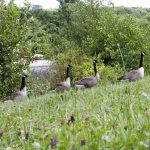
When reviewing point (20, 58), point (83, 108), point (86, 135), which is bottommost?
point (20, 58)

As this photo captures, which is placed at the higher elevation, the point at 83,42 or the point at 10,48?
the point at 10,48

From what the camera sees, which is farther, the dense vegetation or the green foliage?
the dense vegetation

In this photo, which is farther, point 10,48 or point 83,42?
point 83,42

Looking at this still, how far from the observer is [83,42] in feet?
134

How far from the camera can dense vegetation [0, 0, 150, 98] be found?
22875mm

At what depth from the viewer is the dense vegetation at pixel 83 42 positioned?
22.9 m

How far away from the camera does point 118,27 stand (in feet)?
120

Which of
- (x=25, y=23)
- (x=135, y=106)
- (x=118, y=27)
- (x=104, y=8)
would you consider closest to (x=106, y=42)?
(x=118, y=27)

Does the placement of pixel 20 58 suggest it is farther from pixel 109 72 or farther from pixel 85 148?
pixel 85 148

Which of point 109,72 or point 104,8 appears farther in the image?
point 104,8

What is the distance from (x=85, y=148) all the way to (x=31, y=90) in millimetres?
21080

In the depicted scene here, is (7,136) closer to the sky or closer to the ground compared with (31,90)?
closer to the sky

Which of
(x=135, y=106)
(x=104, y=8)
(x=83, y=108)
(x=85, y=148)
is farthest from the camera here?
(x=104, y=8)

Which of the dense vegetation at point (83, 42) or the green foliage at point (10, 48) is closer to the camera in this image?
the green foliage at point (10, 48)
